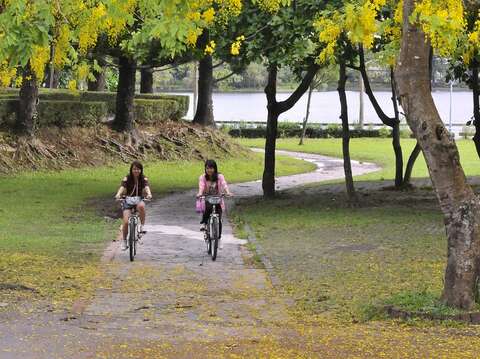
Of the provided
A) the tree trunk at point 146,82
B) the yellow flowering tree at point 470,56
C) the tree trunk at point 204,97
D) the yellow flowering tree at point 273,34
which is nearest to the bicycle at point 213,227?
the yellow flowering tree at point 470,56

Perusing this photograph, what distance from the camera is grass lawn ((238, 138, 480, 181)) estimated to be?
3322cm

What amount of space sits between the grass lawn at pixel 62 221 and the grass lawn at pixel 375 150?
3813 millimetres

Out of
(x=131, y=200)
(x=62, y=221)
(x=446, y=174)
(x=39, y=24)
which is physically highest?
(x=39, y=24)

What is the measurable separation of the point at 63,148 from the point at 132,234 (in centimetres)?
1601

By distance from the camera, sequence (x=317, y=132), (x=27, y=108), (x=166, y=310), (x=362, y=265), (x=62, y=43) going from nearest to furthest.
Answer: (x=166, y=310) < (x=362, y=265) < (x=62, y=43) < (x=27, y=108) < (x=317, y=132)

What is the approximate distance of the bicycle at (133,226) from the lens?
12406 mm

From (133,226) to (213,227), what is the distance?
107 centimetres

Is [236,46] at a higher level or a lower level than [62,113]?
higher

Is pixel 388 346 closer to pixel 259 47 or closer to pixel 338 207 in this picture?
pixel 259 47

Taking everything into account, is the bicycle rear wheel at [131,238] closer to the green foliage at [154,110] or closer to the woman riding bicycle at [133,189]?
the woman riding bicycle at [133,189]

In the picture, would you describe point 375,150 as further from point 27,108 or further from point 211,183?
point 211,183

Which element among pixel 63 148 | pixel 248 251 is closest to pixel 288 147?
pixel 63 148

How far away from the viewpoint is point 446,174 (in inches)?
347

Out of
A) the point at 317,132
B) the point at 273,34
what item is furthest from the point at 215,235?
the point at 317,132
